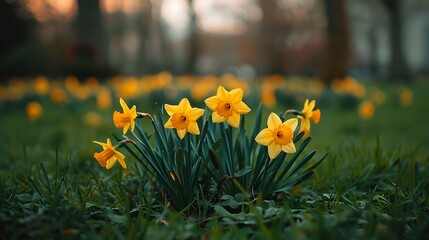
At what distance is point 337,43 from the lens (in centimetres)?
884

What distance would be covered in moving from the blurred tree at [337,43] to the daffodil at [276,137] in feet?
25.1

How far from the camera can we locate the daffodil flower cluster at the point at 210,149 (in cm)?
155

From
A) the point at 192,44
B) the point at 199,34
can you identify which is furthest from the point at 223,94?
the point at 199,34

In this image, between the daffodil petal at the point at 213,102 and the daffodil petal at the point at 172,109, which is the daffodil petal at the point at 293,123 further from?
the daffodil petal at the point at 172,109

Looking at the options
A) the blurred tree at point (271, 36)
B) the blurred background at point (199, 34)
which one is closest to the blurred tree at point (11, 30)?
the blurred background at point (199, 34)

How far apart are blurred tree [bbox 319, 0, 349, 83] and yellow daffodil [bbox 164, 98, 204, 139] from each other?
25.5 feet

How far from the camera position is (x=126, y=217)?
142cm

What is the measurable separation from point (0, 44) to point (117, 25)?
1533 centimetres

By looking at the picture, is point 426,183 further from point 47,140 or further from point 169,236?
point 47,140

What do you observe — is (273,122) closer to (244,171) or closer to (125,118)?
(244,171)

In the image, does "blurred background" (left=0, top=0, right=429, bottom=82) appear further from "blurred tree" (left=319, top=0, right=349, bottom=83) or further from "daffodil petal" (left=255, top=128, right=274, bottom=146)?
"daffodil petal" (left=255, top=128, right=274, bottom=146)

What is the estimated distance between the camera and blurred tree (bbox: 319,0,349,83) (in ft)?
28.8

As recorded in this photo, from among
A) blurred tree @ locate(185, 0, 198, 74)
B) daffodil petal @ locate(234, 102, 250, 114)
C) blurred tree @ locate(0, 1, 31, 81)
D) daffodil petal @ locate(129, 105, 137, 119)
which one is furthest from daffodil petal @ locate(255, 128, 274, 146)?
blurred tree @ locate(185, 0, 198, 74)

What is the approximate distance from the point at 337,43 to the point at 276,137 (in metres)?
7.92
